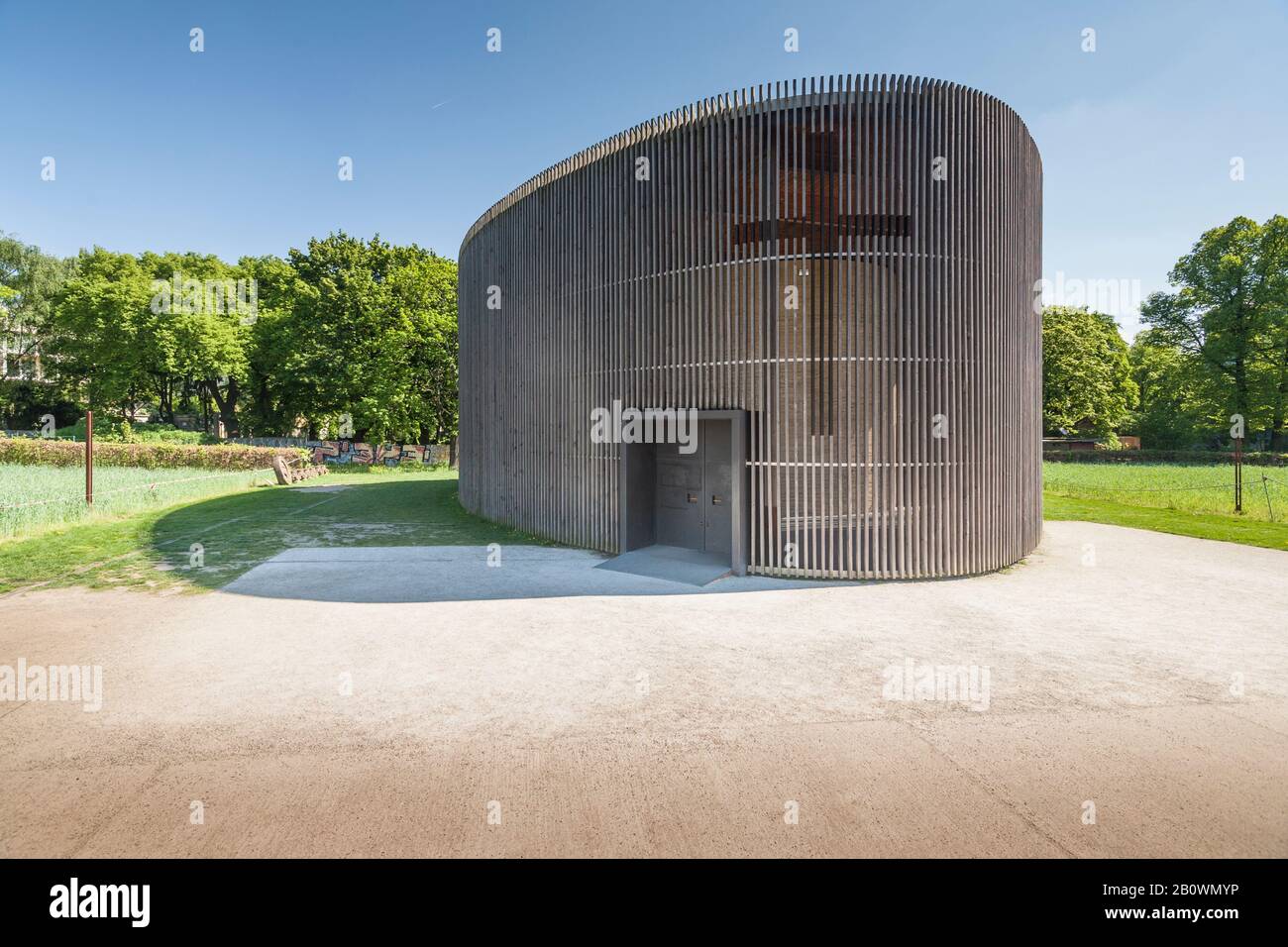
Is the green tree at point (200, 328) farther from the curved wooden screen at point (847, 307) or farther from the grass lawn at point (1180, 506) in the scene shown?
the grass lawn at point (1180, 506)

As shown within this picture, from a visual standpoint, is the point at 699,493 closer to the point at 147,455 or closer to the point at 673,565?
the point at 673,565

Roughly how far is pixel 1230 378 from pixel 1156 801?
5087 centimetres

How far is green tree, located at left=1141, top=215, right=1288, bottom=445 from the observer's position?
36531mm

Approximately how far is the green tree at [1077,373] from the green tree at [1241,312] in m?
5.86

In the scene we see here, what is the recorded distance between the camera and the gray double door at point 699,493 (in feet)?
36.4

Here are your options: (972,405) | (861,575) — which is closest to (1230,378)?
(972,405)

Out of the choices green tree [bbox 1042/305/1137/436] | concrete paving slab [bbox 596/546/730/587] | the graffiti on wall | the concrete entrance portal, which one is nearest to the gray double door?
the concrete entrance portal

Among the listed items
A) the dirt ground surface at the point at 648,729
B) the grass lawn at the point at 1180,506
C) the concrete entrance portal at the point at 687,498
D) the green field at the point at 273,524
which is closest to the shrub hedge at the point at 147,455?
the green field at the point at 273,524

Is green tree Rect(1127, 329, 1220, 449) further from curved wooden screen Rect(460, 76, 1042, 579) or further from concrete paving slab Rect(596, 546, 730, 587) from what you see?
concrete paving slab Rect(596, 546, 730, 587)

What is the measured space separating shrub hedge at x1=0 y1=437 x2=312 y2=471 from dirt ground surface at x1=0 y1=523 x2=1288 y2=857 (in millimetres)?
28541

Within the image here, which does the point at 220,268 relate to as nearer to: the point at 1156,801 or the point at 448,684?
the point at 448,684

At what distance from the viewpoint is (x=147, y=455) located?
35.0 meters

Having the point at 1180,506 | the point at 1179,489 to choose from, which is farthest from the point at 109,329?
the point at 1179,489

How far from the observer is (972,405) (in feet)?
33.8
